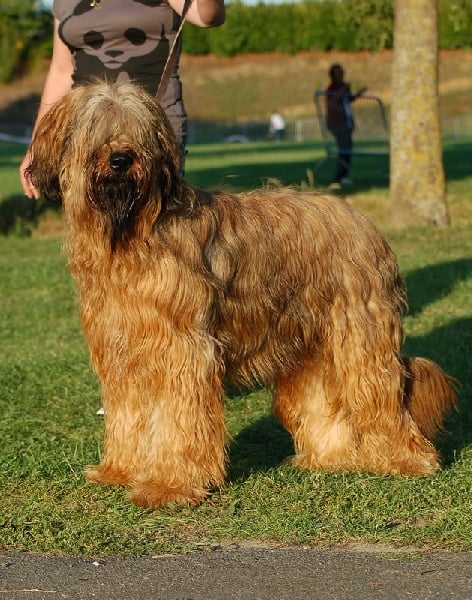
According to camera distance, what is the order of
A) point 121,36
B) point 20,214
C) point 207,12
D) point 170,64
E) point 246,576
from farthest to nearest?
point 20,214 → point 121,36 → point 170,64 → point 207,12 → point 246,576

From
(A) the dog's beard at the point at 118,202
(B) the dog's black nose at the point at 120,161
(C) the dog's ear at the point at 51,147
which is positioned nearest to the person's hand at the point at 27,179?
(C) the dog's ear at the point at 51,147

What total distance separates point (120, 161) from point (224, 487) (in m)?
1.63

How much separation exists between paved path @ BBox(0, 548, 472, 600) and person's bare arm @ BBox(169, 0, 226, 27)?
A: 265 centimetres

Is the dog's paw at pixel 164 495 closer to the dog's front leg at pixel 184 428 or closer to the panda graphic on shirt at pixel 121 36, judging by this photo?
the dog's front leg at pixel 184 428

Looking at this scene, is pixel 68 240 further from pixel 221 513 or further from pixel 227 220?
pixel 221 513

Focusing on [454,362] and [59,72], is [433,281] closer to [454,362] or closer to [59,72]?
[454,362]

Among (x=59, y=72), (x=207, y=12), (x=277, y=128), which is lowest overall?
(x=277, y=128)

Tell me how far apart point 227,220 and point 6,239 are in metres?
10.8

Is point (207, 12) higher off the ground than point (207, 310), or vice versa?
point (207, 12)

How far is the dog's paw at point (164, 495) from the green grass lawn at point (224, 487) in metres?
0.04

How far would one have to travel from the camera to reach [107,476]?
5.36 metres

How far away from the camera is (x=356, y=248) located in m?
5.33

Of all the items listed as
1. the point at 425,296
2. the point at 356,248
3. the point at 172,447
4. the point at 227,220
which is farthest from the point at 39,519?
the point at 425,296

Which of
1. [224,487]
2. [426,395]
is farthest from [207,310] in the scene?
[426,395]
